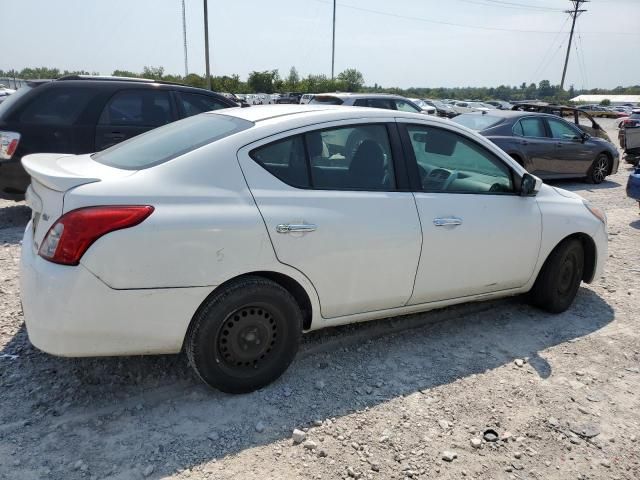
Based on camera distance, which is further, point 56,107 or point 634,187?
point 634,187

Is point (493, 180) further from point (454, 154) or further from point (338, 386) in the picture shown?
point (338, 386)

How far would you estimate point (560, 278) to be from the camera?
436 cm

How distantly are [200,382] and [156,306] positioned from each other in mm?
744

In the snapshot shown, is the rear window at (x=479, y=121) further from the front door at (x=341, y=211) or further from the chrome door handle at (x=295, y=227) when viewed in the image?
the chrome door handle at (x=295, y=227)

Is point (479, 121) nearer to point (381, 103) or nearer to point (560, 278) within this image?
point (381, 103)

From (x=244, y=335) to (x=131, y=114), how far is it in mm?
4820

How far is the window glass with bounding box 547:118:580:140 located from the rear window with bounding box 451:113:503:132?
1.26 m

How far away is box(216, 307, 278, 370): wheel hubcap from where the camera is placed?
2922mm

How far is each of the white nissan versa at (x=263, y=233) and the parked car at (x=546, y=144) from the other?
20.9 feet

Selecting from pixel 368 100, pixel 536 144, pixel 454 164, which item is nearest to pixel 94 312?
pixel 454 164

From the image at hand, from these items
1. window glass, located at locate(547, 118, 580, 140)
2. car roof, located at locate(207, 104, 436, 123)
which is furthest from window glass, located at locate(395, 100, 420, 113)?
car roof, located at locate(207, 104, 436, 123)

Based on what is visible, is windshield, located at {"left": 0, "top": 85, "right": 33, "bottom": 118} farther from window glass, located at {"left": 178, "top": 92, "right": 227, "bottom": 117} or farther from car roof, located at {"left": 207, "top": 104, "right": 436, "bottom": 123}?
car roof, located at {"left": 207, "top": 104, "right": 436, "bottom": 123}

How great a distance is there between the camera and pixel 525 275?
13.5ft

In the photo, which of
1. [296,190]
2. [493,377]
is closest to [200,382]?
[296,190]
